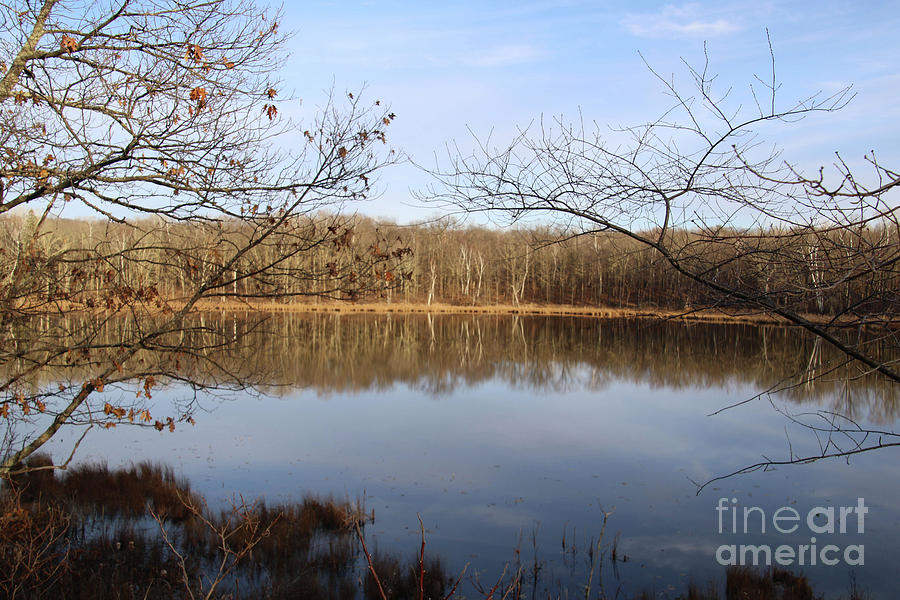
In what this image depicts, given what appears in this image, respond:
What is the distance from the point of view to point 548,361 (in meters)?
21.7

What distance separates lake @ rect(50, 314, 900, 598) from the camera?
6.79 meters

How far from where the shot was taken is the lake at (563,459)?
6.79 m

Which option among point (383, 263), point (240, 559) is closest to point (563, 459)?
point (240, 559)

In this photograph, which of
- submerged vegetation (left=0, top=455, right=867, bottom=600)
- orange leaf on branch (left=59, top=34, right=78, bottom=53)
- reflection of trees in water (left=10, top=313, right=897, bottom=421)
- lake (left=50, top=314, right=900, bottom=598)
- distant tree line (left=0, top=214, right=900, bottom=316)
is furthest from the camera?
reflection of trees in water (left=10, top=313, right=897, bottom=421)

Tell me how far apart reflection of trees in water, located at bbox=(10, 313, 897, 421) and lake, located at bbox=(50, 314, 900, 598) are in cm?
16

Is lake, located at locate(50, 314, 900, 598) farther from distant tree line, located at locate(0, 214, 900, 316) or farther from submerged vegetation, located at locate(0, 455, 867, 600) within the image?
distant tree line, located at locate(0, 214, 900, 316)

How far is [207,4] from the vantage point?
12.9ft

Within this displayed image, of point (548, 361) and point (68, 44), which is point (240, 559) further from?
point (548, 361)

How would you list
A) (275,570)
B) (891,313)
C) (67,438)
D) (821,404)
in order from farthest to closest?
(821,404), (67,438), (275,570), (891,313)

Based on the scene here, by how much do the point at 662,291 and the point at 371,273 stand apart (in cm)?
192

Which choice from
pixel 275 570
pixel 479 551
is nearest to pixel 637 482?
pixel 479 551

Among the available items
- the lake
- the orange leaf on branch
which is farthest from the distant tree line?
the orange leaf on branch

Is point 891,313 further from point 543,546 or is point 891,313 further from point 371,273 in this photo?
point 543,546

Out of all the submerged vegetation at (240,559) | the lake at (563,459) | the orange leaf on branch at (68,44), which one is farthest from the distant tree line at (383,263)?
the submerged vegetation at (240,559)
